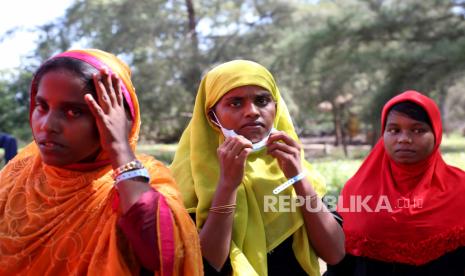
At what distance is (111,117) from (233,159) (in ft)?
1.53

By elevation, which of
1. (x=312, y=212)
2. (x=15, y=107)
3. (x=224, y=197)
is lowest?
(x=15, y=107)

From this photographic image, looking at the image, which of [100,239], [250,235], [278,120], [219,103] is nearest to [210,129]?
[219,103]

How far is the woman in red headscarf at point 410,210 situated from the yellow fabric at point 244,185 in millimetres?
822

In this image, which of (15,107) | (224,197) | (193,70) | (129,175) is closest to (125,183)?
(129,175)

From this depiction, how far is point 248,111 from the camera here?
1763 mm

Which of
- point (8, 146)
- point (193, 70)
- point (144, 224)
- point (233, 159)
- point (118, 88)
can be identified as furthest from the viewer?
point (193, 70)

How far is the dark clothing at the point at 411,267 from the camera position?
8.00 feet

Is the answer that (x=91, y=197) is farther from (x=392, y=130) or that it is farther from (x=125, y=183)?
(x=392, y=130)

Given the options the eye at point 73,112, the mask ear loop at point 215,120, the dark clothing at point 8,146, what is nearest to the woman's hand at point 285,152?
the mask ear loop at point 215,120

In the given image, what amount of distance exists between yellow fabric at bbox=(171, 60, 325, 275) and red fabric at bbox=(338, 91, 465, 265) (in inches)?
32.2

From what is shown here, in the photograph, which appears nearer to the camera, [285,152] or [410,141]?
[285,152]

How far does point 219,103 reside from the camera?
1.85 m

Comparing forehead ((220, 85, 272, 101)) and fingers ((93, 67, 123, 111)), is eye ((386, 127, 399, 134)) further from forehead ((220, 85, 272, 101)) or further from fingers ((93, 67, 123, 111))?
fingers ((93, 67, 123, 111))

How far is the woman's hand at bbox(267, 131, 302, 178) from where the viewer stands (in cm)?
172
